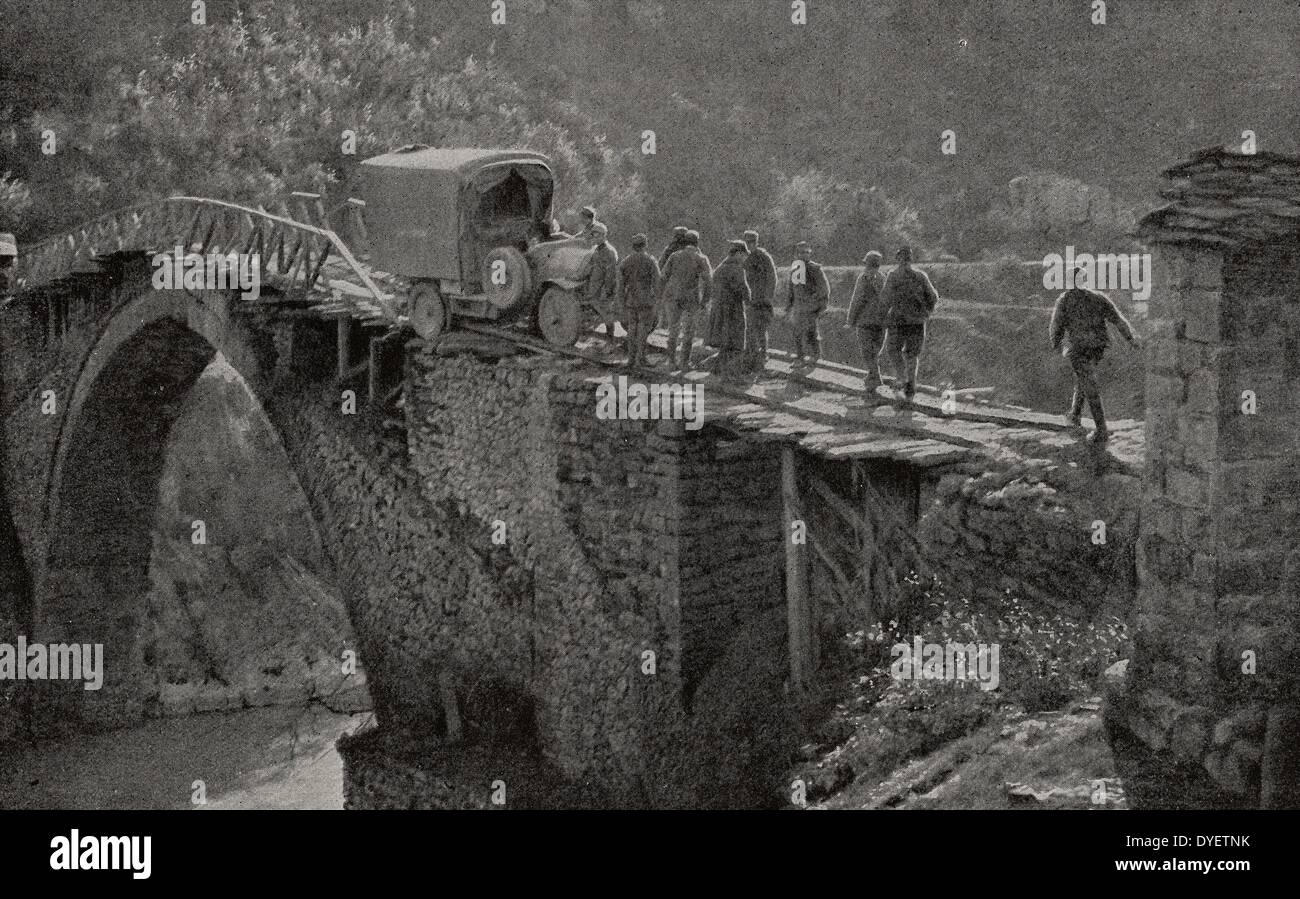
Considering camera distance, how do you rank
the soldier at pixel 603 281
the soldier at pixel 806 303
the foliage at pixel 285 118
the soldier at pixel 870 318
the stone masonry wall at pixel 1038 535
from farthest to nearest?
the foliage at pixel 285 118
the soldier at pixel 603 281
the soldier at pixel 806 303
the soldier at pixel 870 318
the stone masonry wall at pixel 1038 535

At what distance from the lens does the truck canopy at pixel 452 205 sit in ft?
48.5

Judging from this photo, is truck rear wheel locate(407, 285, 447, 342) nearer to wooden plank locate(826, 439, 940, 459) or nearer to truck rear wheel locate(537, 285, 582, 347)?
truck rear wheel locate(537, 285, 582, 347)

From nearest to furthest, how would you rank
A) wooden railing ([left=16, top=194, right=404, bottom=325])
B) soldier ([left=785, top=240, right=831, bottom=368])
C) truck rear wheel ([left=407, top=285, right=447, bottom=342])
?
soldier ([left=785, top=240, right=831, bottom=368]) < truck rear wheel ([left=407, top=285, right=447, bottom=342]) < wooden railing ([left=16, top=194, right=404, bottom=325])

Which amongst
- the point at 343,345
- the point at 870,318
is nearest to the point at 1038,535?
the point at 870,318

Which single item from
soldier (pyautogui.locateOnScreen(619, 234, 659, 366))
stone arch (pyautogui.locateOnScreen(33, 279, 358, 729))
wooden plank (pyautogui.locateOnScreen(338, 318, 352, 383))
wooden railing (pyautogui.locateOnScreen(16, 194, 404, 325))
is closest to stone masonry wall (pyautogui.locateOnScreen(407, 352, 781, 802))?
soldier (pyautogui.locateOnScreen(619, 234, 659, 366))

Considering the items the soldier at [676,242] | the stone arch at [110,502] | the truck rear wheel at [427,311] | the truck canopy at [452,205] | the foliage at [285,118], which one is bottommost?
the stone arch at [110,502]

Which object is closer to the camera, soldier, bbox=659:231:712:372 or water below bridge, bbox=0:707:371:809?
soldier, bbox=659:231:712:372

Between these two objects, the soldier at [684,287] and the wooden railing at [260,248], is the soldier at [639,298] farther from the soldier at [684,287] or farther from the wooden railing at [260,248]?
the wooden railing at [260,248]

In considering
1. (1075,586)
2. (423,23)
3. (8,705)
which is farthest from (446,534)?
(423,23)

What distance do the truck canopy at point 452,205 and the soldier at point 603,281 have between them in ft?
4.75

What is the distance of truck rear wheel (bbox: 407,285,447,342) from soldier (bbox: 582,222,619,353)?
176cm

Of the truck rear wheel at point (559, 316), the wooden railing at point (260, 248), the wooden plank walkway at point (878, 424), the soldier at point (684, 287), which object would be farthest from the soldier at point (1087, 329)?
the wooden railing at point (260, 248)

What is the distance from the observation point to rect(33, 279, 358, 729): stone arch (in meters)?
22.0

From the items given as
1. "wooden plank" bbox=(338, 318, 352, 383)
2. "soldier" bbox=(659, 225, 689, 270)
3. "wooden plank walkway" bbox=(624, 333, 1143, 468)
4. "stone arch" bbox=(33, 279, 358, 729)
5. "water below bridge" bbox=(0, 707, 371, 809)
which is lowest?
"water below bridge" bbox=(0, 707, 371, 809)
